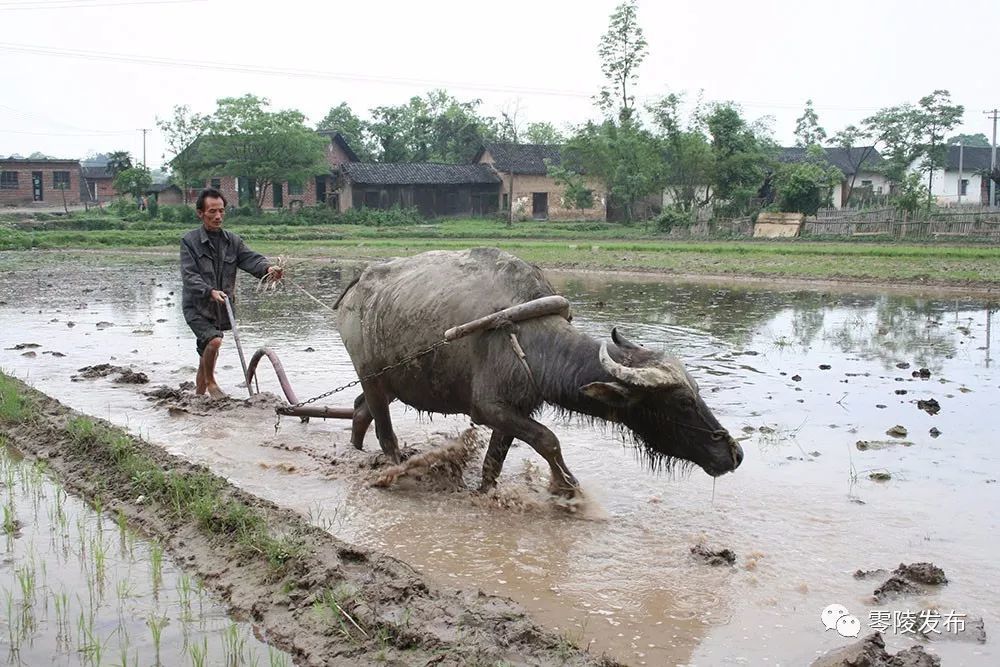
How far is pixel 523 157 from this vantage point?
47688mm

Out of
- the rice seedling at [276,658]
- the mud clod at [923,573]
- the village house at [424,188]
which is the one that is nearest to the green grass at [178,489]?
the rice seedling at [276,658]

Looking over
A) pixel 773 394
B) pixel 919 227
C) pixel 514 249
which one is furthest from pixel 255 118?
pixel 773 394

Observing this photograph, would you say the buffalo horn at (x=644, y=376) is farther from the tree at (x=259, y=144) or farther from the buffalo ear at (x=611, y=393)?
the tree at (x=259, y=144)

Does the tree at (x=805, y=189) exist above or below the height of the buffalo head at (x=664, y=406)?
above

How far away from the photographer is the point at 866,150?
49062 millimetres

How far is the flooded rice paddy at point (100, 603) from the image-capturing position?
11.8ft

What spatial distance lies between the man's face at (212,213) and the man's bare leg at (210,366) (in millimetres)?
939

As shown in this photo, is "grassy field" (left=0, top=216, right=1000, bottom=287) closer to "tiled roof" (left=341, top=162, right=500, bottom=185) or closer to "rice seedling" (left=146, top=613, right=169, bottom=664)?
"tiled roof" (left=341, top=162, right=500, bottom=185)

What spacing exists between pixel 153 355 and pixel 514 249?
1789 cm

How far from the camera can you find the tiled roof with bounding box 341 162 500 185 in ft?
151

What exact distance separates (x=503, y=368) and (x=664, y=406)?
37.9 inches

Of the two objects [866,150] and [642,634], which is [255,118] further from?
[642,634]

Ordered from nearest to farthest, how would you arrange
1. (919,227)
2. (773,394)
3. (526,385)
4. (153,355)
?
(526,385)
(773,394)
(153,355)
(919,227)

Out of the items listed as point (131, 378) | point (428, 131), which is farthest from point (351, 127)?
point (131, 378)
